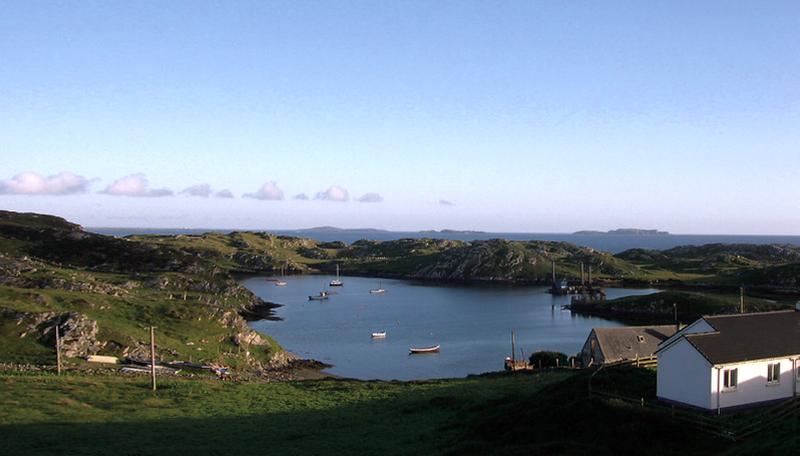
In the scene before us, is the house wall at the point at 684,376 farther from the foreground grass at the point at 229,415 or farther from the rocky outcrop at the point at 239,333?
the rocky outcrop at the point at 239,333

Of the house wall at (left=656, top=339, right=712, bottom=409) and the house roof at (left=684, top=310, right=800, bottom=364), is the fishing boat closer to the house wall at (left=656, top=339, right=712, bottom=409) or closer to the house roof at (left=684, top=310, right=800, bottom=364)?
the house roof at (left=684, top=310, right=800, bottom=364)

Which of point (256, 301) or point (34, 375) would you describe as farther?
point (256, 301)

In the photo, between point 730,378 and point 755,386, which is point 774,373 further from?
point 730,378

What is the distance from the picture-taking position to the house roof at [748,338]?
3512 cm

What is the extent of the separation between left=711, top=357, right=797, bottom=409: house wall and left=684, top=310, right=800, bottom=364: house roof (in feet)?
1.73

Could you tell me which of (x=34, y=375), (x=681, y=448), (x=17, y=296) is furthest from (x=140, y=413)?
(x=17, y=296)

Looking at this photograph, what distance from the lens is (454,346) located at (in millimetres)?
113062

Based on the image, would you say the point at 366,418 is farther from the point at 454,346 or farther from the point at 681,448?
the point at 454,346

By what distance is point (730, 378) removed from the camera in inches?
1374

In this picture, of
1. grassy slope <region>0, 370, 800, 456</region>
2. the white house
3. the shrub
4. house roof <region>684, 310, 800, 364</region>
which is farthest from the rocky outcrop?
house roof <region>684, 310, 800, 364</region>

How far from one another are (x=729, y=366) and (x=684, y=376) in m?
2.43

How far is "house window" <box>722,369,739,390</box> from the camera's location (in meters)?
34.7

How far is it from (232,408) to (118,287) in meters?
71.8

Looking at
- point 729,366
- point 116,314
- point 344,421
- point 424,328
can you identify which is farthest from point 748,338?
point 424,328
